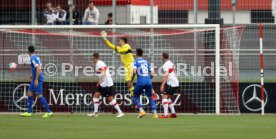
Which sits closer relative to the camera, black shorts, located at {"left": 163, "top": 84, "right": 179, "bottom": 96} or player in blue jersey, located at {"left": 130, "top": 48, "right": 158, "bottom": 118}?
player in blue jersey, located at {"left": 130, "top": 48, "right": 158, "bottom": 118}

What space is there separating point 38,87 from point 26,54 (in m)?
2.53

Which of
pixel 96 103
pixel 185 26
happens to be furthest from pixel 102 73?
pixel 185 26

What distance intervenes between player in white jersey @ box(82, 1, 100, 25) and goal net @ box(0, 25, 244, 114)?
48.0 inches

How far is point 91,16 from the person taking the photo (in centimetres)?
3139

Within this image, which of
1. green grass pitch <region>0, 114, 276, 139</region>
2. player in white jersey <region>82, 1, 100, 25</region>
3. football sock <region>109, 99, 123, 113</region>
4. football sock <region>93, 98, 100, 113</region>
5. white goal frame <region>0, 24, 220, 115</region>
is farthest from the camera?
player in white jersey <region>82, 1, 100, 25</region>

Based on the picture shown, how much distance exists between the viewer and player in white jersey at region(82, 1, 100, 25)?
3122 centimetres

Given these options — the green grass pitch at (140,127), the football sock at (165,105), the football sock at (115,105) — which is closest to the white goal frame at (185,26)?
the green grass pitch at (140,127)

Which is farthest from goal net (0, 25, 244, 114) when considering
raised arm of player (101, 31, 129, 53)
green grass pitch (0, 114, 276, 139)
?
green grass pitch (0, 114, 276, 139)

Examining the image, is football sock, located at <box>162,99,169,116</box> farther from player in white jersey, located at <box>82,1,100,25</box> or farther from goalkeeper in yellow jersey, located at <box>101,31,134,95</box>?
player in white jersey, located at <box>82,1,100,25</box>

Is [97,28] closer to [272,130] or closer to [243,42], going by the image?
[243,42]

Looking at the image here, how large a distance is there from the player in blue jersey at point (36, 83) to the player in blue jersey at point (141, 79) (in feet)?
8.47

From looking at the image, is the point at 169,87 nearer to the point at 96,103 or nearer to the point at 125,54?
the point at 125,54

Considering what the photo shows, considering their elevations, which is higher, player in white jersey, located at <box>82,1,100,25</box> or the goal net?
player in white jersey, located at <box>82,1,100,25</box>

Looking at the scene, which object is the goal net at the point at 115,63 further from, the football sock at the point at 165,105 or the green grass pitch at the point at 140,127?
the football sock at the point at 165,105
